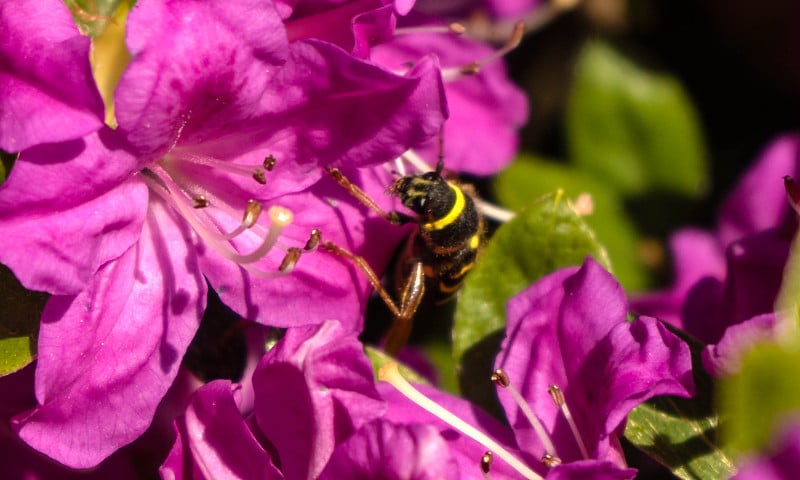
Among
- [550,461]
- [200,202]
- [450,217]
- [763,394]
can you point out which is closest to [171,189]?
[200,202]

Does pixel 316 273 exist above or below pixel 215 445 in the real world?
above

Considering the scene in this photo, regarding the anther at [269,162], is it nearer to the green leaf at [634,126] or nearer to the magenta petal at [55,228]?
the magenta petal at [55,228]

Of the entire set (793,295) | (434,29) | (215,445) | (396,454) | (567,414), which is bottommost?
(215,445)

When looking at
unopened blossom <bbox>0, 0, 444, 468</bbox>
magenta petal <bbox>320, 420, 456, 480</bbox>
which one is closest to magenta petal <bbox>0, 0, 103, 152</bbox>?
unopened blossom <bbox>0, 0, 444, 468</bbox>

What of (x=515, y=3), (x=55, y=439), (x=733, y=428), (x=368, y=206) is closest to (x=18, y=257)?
(x=55, y=439)

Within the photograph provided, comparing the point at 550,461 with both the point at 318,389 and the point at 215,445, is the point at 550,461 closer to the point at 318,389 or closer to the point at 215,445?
the point at 318,389

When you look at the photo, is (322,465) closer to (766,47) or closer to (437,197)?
(437,197)

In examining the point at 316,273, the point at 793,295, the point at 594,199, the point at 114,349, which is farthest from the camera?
the point at 594,199

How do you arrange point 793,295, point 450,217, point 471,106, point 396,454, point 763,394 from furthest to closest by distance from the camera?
point 471,106 < point 450,217 < point 396,454 < point 793,295 < point 763,394

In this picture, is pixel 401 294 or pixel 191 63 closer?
pixel 191 63
